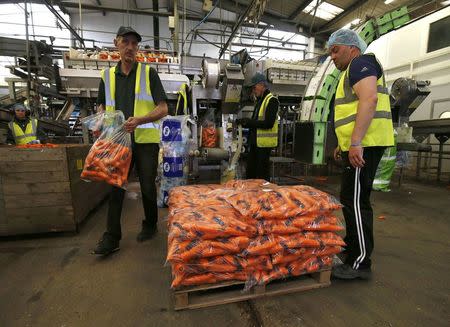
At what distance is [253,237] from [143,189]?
110 cm

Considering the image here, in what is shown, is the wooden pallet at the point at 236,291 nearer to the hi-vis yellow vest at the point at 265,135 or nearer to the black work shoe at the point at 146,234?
the black work shoe at the point at 146,234

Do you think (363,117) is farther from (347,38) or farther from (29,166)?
(29,166)

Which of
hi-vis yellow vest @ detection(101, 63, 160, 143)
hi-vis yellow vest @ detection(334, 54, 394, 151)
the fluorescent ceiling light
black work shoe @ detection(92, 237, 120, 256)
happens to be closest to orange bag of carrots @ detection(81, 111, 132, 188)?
hi-vis yellow vest @ detection(101, 63, 160, 143)

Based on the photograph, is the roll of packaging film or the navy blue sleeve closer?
the navy blue sleeve

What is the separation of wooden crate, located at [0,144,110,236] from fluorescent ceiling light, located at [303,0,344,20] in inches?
350

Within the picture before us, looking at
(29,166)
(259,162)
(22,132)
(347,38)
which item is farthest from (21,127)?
(347,38)

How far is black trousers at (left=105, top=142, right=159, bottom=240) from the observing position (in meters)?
1.85

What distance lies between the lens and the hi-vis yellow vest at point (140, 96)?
188 cm

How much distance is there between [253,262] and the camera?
131cm

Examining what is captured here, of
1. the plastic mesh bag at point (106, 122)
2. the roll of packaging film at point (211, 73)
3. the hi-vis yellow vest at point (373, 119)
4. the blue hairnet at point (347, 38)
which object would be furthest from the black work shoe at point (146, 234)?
the roll of packaging film at point (211, 73)

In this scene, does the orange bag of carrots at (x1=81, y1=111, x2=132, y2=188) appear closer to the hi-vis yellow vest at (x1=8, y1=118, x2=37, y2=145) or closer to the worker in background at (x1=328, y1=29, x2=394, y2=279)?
the worker in background at (x1=328, y1=29, x2=394, y2=279)

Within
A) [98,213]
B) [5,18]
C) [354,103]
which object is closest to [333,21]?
[354,103]

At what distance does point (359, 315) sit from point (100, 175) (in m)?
1.72

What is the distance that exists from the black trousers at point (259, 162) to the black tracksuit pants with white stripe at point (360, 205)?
1.61 metres
